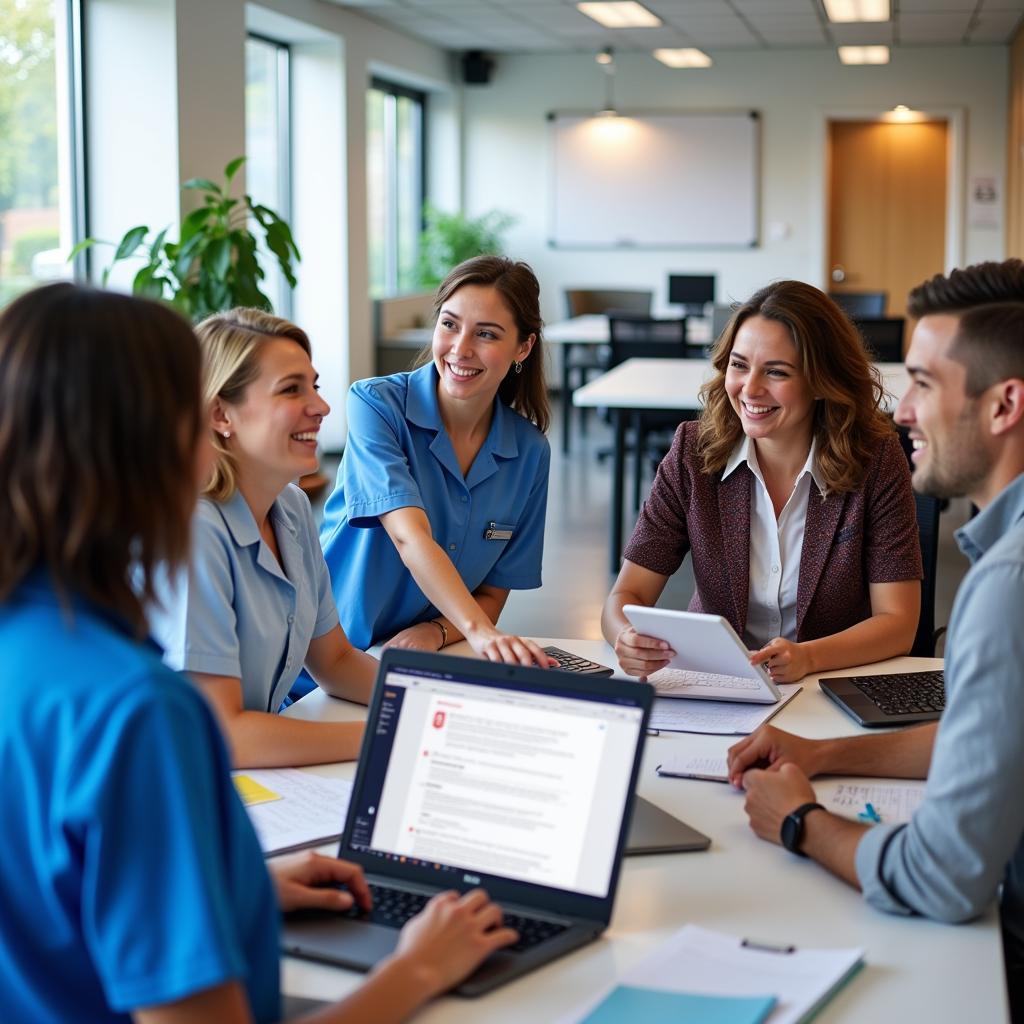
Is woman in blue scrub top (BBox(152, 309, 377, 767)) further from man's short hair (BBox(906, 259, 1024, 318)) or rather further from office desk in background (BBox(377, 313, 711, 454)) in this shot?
office desk in background (BBox(377, 313, 711, 454))

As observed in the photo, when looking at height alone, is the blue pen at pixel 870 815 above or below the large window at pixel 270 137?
below

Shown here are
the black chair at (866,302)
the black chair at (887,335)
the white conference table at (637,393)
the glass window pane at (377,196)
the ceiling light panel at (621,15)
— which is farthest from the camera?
the glass window pane at (377,196)

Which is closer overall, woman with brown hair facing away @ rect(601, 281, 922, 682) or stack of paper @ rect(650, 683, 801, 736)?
stack of paper @ rect(650, 683, 801, 736)

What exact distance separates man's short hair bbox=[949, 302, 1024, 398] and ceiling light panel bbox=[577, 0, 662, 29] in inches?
324

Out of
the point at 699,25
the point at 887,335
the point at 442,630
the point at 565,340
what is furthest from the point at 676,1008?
the point at 699,25

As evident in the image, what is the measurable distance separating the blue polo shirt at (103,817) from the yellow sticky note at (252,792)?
0.76 metres

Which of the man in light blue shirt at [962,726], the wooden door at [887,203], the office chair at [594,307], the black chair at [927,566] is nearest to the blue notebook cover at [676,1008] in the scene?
the man in light blue shirt at [962,726]

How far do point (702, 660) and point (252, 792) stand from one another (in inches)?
29.2

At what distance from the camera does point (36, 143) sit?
6.38 m

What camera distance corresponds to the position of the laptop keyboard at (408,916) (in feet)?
4.27

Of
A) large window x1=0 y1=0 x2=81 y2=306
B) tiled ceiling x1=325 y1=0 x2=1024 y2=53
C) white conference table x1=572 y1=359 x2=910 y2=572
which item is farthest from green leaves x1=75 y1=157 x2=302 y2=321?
tiled ceiling x1=325 y1=0 x2=1024 y2=53

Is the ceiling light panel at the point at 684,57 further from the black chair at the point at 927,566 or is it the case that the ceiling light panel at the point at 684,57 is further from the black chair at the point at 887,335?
the black chair at the point at 927,566

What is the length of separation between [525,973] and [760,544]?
4.86ft

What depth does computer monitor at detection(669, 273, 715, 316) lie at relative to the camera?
1062 cm
